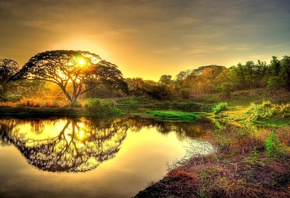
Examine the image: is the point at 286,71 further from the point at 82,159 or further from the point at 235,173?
the point at 82,159

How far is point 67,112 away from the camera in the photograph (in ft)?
93.0

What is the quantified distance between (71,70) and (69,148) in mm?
22456

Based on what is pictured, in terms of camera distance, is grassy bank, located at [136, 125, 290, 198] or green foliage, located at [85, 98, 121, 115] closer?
grassy bank, located at [136, 125, 290, 198]

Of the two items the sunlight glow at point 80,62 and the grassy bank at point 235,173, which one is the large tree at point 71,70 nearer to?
the sunlight glow at point 80,62

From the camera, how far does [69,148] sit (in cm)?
1339

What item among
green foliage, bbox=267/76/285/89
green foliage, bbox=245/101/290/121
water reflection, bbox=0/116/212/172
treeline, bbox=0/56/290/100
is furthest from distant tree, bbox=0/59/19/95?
green foliage, bbox=267/76/285/89

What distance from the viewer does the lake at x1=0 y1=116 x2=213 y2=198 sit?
825cm

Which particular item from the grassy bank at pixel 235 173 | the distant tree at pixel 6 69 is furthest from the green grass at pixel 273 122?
the distant tree at pixel 6 69

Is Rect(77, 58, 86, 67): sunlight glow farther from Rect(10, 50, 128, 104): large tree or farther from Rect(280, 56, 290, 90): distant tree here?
Rect(280, 56, 290, 90): distant tree

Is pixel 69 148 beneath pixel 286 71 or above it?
beneath

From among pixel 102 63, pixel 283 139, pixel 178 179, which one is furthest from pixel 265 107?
pixel 178 179

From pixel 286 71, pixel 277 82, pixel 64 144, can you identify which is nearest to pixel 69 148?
pixel 64 144

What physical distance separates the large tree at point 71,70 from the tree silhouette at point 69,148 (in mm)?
15346

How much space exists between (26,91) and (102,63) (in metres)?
19.8
